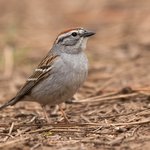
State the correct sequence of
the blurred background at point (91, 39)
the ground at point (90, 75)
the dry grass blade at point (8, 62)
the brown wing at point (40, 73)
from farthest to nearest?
the dry grass blade at point (8, 62), the blurred background at point (91, 39), the brown wing at point (40, 73), the ground at point (90, 75)

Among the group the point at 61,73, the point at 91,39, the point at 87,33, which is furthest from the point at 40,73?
the point at 91,39

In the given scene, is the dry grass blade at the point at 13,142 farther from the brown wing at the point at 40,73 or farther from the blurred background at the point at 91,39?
the blurred background at the point at 91,39

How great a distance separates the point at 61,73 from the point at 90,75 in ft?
8.36

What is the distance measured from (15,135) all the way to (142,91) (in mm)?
2068

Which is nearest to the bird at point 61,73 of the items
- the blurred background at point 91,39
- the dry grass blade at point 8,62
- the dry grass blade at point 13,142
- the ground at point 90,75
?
the ground at point 90,75

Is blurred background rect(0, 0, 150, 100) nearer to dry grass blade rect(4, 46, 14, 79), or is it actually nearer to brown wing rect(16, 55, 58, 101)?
dry grass blade rect(4, 46, 14, 79)

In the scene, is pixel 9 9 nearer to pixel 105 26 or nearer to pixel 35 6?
pixel 35 6

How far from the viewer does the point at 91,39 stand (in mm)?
11352

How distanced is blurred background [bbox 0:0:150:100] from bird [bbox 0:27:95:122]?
4.02ft

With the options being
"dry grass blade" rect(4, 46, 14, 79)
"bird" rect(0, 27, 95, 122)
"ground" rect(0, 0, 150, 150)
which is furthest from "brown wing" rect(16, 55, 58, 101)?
"dry grass blade" rect(4, 46, 14, 79)

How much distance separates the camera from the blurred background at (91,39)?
874 cm

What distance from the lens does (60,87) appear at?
6465mm

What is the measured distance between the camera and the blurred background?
28.7 ft

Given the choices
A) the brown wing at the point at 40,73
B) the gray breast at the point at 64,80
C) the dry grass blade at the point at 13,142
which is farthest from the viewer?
the brown wing at the point at 40,73
